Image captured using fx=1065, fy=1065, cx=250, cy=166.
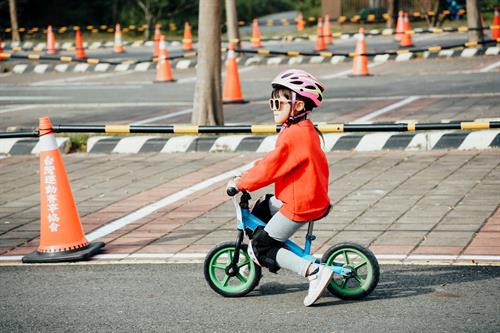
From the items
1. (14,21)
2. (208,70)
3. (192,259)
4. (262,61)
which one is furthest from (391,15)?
(192,259)

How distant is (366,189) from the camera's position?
9.58 metres

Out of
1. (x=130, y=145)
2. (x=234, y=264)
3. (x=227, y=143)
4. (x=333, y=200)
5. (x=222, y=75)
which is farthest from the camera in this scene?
(x=222, y=75)

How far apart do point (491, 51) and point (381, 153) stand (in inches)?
507

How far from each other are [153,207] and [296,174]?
3309mm

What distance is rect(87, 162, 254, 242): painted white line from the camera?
8281mm

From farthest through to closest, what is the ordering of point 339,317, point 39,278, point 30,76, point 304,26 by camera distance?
point 304,26, point 30,76, point 39,278, point 339,317

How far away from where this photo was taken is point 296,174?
609 cm

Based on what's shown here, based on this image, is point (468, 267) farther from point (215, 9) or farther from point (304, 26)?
point (304, 26)

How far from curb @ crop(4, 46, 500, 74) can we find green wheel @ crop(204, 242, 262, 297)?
17.1m

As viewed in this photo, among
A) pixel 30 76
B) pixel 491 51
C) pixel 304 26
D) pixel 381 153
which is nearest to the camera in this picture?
pixel 381 153

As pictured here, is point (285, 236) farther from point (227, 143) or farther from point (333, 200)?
point (227, 143)

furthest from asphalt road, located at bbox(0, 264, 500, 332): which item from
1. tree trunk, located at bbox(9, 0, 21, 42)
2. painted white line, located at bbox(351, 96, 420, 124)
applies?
tree trunk, located at bbox(9, 0, 21, 42)

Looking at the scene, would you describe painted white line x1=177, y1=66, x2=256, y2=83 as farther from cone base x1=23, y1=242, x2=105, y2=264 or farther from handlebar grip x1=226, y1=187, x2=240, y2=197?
handlebar grip x1=226, y1=187, x2=240, y2=197

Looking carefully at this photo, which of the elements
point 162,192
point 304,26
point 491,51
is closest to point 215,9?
point 162,192
